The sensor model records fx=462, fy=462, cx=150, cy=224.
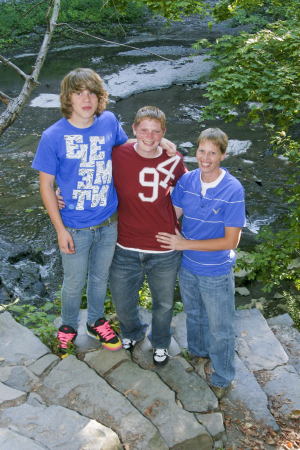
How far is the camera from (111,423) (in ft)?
9.60

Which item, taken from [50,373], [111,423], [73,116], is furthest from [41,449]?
Result: [73,116]

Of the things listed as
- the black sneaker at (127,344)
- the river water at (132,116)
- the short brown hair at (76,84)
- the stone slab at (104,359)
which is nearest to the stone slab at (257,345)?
the black sneaker at (127,344)

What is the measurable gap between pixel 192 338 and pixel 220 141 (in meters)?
1.62

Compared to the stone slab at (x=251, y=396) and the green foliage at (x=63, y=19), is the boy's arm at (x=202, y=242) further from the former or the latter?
the green foliage at (x=63, y=19)

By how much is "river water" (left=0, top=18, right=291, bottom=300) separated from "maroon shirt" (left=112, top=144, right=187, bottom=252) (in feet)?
11.5

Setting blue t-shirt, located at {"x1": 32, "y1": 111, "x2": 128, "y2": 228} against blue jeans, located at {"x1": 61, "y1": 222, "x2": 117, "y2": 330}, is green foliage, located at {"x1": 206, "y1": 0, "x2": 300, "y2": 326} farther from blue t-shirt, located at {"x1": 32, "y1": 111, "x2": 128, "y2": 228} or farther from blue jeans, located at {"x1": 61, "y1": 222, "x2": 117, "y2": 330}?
blue t-shirt, located at {"x1": 32, "y1": 111, "x2": 128, "y2": 228}

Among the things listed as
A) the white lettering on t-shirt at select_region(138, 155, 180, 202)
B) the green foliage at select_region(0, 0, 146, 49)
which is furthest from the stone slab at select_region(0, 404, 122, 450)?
the green foliage at select_region(0, 0, 146, 49)

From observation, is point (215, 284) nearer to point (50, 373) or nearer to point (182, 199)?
point (182, 199)

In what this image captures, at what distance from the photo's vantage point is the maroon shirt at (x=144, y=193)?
10.2ft

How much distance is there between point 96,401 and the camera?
3.09 metres

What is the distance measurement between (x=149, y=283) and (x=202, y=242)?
603 mm

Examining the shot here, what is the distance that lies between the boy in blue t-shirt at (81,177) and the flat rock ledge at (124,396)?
1.87 ft

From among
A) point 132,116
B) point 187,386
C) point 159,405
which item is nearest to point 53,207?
point 159,405

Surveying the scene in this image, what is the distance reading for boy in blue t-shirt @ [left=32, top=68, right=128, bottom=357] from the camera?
120 inches
